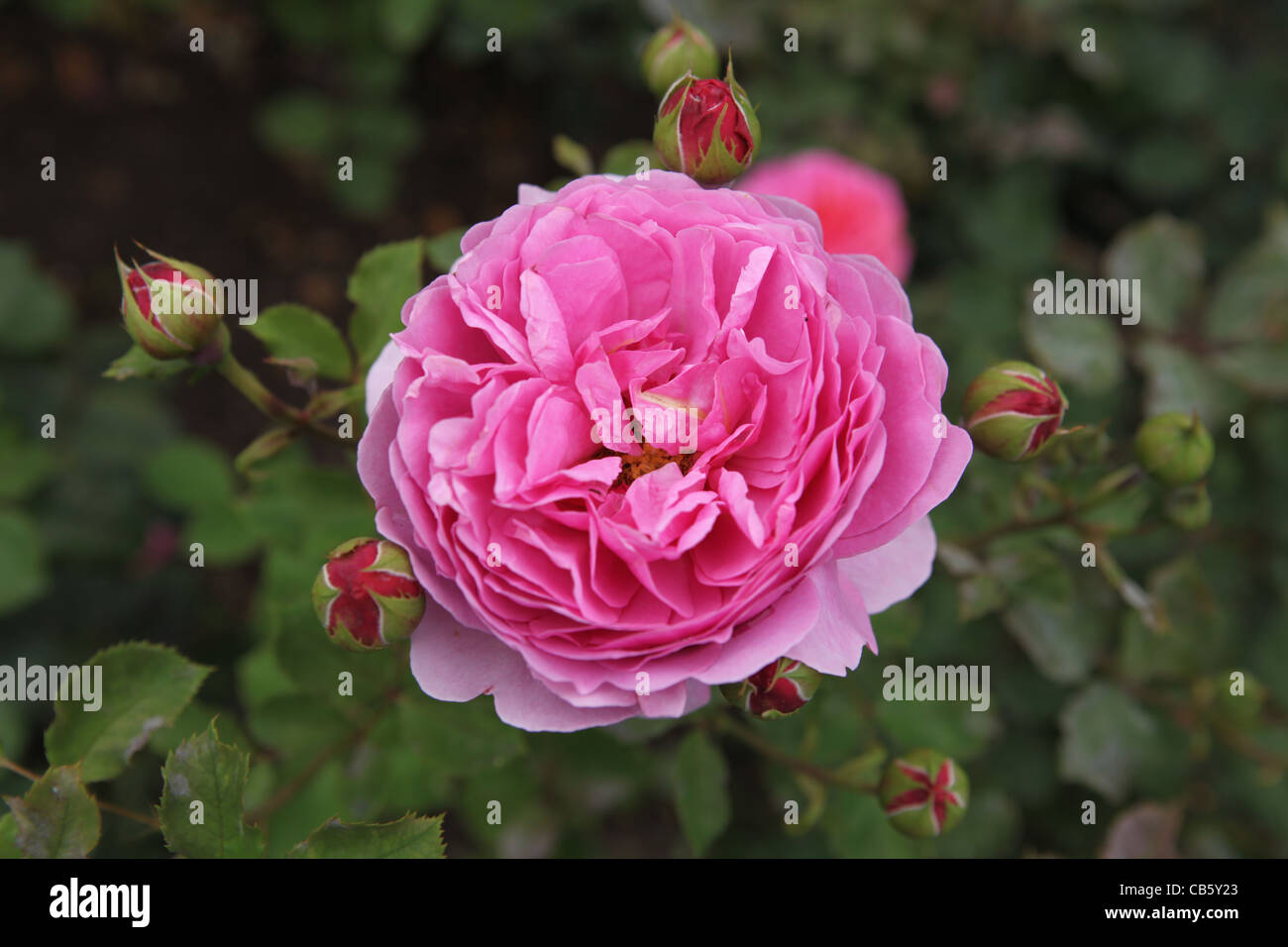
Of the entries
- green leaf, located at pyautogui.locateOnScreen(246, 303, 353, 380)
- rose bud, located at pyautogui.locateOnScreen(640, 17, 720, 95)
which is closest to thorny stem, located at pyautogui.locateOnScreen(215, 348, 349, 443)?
green leaf, located at pyautogui.locateOnScreen(246, 303, 353, 380)

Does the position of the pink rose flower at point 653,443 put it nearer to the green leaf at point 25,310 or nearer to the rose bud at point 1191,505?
the rose bud at point 1191,505

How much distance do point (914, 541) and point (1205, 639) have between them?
4.29 ft

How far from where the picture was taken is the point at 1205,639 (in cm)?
214

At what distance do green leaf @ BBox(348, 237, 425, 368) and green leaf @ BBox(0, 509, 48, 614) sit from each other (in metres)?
1.41

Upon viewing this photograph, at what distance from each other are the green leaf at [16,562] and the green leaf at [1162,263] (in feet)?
9.19

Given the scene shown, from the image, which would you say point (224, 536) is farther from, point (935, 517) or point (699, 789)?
point (935, 517)

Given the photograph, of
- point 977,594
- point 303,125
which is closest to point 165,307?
point 977,594

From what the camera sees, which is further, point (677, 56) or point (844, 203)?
point (844, 203)

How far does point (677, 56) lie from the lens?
5.25ft

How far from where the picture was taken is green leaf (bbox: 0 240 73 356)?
2941 millimetres

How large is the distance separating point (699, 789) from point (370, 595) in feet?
2.70

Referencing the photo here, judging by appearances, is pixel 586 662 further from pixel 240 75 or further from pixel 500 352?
pixel 240 75

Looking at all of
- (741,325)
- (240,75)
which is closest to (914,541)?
(741,325)

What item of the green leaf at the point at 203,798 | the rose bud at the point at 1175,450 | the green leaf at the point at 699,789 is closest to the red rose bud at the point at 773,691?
the green leaf at the point at 699,789
